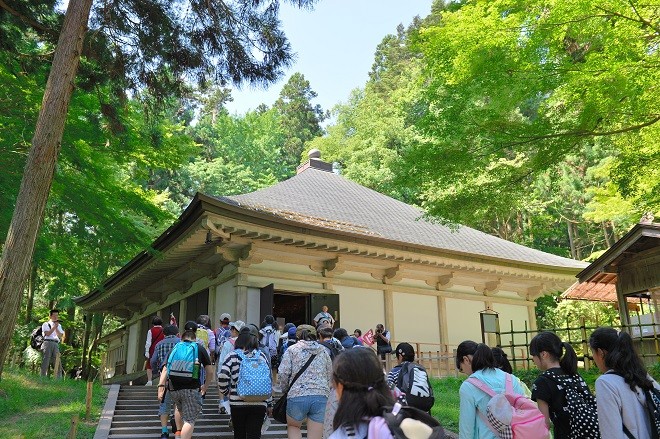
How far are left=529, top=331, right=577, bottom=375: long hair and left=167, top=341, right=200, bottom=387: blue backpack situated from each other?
3.86m

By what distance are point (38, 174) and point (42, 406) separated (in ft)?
15.4

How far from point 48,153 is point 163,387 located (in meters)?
3.64

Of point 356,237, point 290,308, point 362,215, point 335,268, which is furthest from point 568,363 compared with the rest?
point 290,308

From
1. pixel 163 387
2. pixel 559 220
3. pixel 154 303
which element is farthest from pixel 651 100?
pixel 559 220

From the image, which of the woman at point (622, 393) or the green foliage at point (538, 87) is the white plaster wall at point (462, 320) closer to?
the green foliage at point (538, 87)

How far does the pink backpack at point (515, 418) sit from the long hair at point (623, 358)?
51cm

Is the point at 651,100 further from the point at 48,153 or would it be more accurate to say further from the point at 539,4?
the point at 48,153

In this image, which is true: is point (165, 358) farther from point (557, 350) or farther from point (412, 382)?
point (557, 350)

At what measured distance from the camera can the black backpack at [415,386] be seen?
449cm

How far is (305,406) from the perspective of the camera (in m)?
4.99

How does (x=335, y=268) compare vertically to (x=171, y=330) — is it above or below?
above

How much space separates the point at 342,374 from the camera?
242 centimetres

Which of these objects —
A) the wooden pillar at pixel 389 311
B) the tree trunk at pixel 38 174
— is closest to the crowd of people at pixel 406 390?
the tree trunk at pixel 38 174

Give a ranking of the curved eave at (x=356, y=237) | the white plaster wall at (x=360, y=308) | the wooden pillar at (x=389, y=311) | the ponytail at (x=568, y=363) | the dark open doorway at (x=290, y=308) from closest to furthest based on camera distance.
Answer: the ponytail at (x=568, y=363) → the curved eave at (x=356, y=237) → the white plaster wall at (x=360, y=308) → the wooden pillar at (x=389, y=311) → the dark open doorway at (x=290, y=308)
